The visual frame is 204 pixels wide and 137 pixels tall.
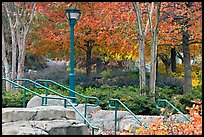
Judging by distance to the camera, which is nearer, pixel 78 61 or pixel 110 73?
pixel 110 73

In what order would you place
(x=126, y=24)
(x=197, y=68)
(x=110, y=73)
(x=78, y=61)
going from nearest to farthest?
(x=126, y=24) < (x=110, y=73) < (x=197, y=68) < (x=78, y=61)

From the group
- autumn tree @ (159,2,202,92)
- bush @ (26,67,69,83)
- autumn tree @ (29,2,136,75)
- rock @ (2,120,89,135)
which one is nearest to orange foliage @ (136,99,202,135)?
rock @ (2,120,89,135)

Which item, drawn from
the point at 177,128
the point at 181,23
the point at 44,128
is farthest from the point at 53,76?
the point at 177,128

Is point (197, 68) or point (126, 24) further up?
point (126, 24)

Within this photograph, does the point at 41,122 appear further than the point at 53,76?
No

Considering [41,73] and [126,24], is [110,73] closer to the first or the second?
[41,73]

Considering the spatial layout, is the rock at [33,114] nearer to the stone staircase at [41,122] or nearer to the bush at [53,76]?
the stone staircase at [41,122]

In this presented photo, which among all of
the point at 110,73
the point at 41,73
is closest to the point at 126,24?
the point at 110,73

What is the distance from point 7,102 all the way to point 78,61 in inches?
626

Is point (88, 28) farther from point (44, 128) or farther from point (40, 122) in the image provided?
point (44, 128)

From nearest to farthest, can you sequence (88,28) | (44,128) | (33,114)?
(44,128)
(33,114)
(88,28)

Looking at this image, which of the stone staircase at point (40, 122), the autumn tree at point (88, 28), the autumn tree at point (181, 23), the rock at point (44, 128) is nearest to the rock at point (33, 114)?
the stone staircase at point (40, 122)

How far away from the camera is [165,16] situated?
15.5 meters

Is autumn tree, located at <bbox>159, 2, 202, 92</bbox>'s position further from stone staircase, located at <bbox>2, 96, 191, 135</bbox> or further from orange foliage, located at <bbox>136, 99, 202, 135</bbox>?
orange foliage, located at <bbox>136, 99, 202, 135</bbox>
